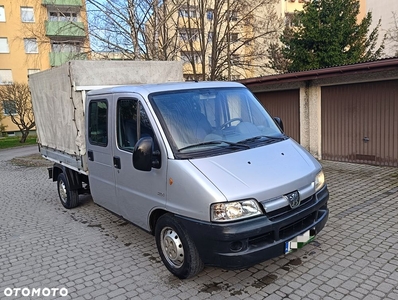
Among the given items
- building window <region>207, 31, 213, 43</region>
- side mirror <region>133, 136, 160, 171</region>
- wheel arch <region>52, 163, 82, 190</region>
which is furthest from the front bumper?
building window <region>207, 31, 213, 43</region>

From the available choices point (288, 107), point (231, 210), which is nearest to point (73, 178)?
point (231, 210)

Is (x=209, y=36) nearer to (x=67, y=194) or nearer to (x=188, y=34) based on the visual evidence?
(x=188, y=34)

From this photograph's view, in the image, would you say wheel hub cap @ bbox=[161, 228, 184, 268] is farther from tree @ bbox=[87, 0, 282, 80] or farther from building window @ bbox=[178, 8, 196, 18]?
building window @ bbox=[178, 8, 196, 18]

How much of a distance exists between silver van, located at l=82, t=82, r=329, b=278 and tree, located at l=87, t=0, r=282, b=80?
1110cm

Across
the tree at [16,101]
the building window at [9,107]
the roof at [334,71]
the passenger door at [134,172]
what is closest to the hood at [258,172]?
the passenger door at [134,172]

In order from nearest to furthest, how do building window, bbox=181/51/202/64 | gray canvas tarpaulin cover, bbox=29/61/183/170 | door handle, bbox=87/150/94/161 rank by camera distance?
1. door handle, bbox=87/150/94/161
2. gray canvas tarpaulin cover, bbox=29/61/183/170
3. building window, bbox=181/51/202/64

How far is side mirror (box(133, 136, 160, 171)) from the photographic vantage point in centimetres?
340

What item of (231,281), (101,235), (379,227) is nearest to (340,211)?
(379,227)

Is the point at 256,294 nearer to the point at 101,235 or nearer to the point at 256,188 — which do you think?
the point at 256,188

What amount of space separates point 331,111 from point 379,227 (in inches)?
225

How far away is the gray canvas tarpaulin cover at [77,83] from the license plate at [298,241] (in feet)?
11.9

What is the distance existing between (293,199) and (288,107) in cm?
829

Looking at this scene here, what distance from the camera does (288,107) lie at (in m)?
A: 11.1

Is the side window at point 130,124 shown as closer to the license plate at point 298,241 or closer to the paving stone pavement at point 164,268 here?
the paving stone pavement at point 164,268
